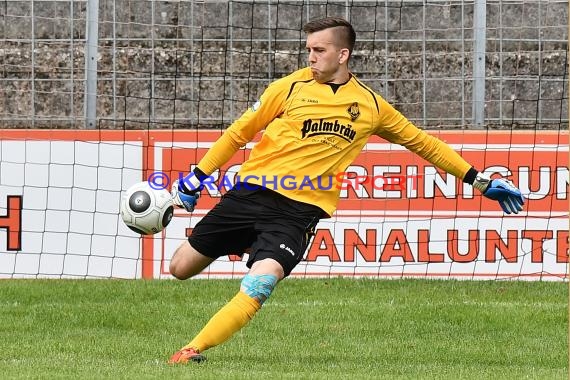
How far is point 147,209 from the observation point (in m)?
7.90

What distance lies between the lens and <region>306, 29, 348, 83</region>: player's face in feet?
24.4

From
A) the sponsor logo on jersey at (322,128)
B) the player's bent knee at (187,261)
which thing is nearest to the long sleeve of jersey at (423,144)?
the sponsor logo on jersey at (322,128)

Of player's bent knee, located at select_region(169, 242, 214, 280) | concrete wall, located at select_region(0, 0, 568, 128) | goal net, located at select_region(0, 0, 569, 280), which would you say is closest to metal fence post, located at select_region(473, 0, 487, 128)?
goal net, located at select_region(0, 0, 569, 280)

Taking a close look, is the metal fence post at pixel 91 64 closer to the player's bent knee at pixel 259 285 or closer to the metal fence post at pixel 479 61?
the metal fence post at pixel 479 61

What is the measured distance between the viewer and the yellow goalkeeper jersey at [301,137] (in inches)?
292

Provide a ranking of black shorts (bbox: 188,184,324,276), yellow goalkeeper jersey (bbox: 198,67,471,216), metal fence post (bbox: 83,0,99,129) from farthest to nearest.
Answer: metal fence post (bbox: 83,0,99,129)
yellow goalkeeper jersey (bbox: 198,67,471,216)
black shorts (bbox: 188,184,324,276)

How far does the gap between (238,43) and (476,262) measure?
3.69m

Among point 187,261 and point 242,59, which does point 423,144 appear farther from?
point 242,59

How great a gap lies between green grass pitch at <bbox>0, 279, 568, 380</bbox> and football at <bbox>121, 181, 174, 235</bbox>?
2.59ft

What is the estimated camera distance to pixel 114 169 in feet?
39.5

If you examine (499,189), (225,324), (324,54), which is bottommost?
(225,324)

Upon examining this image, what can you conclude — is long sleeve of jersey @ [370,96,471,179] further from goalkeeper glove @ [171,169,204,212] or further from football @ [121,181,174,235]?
football @ [121,181,174,235]

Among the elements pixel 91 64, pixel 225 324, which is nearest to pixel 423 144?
pixel 225 324

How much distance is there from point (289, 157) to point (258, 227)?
450 mm
